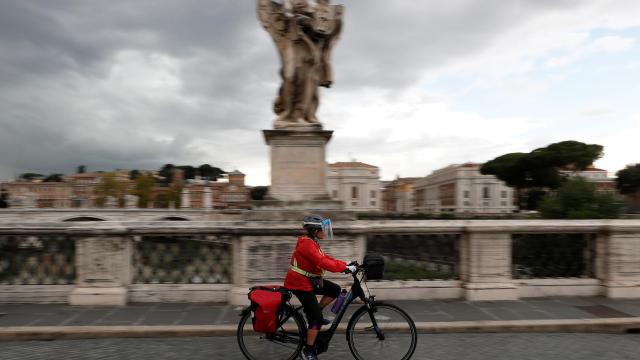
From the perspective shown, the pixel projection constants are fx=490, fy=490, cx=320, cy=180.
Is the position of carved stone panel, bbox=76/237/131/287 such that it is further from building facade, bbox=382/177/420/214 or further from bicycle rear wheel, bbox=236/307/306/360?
building facade, bbox=382/177/420/214

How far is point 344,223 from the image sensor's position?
7320 mm

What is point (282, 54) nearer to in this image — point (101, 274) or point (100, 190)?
point (101, 274)

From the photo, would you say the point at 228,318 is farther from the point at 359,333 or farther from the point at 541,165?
the point at 541,165

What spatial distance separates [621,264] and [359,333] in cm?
527

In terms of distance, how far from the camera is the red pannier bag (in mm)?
4717

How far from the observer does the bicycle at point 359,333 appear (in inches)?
189

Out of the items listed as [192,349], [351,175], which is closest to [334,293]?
[192,349]

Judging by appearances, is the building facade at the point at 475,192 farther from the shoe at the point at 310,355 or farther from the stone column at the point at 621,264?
the shoe at the point at 310,355

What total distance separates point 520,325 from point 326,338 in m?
2.83

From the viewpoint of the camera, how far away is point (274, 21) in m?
7.82

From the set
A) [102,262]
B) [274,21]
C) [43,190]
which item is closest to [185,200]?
[43,190]

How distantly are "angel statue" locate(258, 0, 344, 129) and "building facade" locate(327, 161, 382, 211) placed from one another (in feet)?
330

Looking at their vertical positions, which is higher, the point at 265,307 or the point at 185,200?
the point at 185,200

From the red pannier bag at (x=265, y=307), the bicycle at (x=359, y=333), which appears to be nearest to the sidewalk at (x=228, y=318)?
the bicycle at (x=359, y=333)
